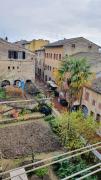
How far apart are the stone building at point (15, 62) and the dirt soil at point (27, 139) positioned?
686 inches

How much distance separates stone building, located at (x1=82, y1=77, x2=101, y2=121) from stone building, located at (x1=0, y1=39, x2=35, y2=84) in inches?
626

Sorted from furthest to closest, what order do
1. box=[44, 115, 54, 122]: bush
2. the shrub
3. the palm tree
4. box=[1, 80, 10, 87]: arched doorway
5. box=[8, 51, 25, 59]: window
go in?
box=[1, 80, 10, 87]: arched doorway < box=[8, 51, 25, 59]: window < the shrub < box=[44, 115, 54, 122]: bush < the palm tree

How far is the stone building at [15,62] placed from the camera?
4328 centimetres

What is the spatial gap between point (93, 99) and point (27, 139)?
10340mm

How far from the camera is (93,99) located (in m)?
29.9

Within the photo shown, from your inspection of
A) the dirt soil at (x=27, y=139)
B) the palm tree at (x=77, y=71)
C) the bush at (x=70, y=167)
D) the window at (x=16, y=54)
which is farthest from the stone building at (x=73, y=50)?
the bush at (x=70, y=167)

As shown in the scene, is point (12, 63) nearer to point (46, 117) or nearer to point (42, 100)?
point (42, 100)

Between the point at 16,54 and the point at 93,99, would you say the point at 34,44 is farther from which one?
the point at 93,99

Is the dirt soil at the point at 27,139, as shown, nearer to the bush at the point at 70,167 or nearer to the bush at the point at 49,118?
the bush at the point at 49,118

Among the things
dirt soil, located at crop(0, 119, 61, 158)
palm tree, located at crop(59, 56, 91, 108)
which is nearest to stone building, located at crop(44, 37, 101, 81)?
palm tree, located at crop(59, 56, 91, 108)

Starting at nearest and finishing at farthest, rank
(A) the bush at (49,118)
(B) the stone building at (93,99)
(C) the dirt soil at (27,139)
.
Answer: (C) the dirt soil at (27,139)
(B) the stone building at (93,99)
(A) the bush at (49,118)

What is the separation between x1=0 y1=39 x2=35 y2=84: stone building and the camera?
43281mm

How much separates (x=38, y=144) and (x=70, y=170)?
5611 millimetres

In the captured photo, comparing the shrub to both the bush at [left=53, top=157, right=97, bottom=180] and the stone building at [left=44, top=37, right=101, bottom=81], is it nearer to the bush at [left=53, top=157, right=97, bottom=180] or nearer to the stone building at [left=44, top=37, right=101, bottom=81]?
the stone building at [left=44, top=37, right=101, bottom=81]
